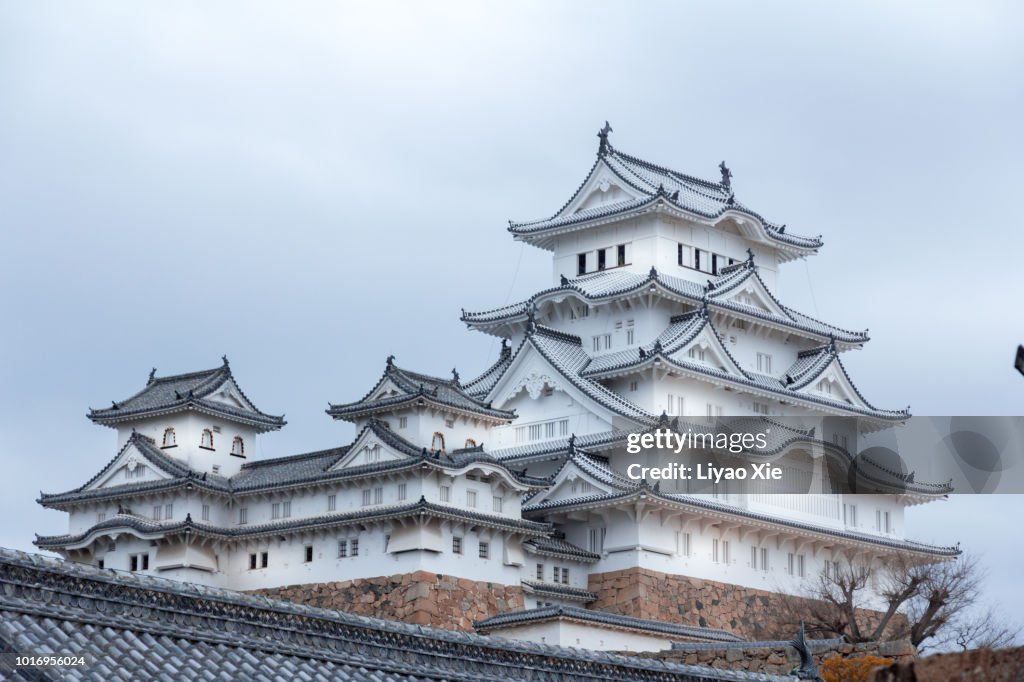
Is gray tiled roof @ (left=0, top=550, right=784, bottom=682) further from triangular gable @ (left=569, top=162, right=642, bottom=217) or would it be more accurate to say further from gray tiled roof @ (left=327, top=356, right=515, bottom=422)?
triangular gable @ (left=569, top=162, right=642, bottom=217)

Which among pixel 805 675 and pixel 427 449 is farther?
pixel 427 449

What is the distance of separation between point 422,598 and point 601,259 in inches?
731

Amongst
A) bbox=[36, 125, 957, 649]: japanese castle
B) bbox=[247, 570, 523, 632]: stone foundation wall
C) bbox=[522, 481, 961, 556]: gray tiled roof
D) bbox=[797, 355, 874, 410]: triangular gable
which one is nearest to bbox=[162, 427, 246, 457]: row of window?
bbox=[36, 125, 957, 649]: japanese castle

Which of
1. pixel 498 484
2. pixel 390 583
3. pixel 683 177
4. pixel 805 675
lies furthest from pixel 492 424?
pixel 805 675

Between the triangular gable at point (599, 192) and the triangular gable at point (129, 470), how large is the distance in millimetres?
18533

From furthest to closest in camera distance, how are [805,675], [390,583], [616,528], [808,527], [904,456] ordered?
1. [904,456]
2. [808,527]
3. [616,528]
4. [390,583]
5. [805,675]

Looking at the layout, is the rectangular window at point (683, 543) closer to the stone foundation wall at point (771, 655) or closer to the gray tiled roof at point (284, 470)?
the gray tiled roof at point (284, 470)

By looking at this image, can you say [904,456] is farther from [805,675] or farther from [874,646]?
[805,675]

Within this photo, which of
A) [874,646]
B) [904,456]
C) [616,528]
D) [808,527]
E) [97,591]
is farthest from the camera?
[904,456]

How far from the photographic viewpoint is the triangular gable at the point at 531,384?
55.6m

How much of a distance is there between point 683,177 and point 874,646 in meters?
35.7

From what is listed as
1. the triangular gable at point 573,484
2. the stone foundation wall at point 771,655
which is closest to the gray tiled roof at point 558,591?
the triangular gable at point 573,484

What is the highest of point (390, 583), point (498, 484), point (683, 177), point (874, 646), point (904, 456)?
point (683, 177)

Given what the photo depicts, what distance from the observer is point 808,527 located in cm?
5575
